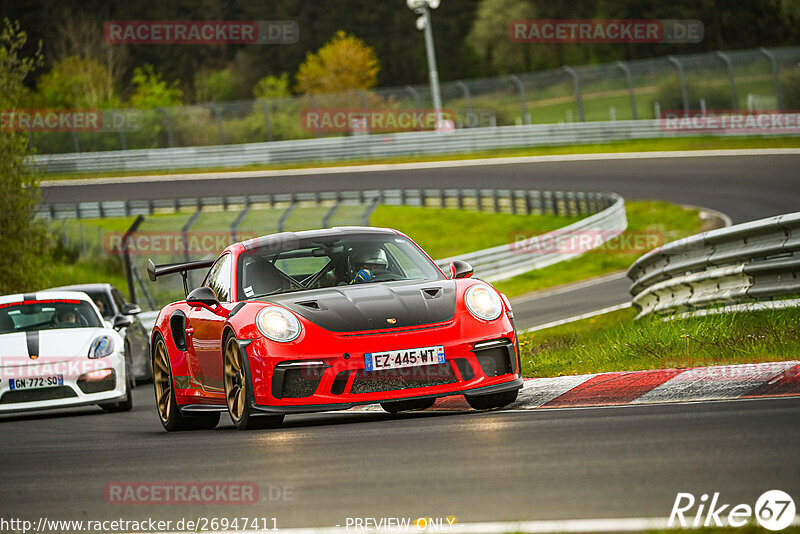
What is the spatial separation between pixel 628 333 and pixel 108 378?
5370 millimetres

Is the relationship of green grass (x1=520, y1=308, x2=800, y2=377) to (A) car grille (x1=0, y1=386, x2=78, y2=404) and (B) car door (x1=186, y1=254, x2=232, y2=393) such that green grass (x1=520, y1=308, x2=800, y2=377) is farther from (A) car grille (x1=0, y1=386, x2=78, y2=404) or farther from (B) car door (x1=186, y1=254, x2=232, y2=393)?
(A) car grille (x1=0, y1=386, x2=78, y2=404)

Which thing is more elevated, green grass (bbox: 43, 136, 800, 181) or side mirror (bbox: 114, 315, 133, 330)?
side mirror (bbox: 114, 315, 133, 330)

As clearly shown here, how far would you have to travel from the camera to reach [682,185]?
35.6 m

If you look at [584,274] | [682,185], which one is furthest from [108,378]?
[682,185]

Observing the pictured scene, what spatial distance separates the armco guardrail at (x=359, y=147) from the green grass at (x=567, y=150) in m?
0.34

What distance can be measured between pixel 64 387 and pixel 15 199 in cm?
1387

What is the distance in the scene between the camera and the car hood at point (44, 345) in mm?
12734

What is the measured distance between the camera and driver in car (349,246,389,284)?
9102 millimetres

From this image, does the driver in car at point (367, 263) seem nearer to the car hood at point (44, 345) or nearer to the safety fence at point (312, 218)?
the car hood at point (44, 345)

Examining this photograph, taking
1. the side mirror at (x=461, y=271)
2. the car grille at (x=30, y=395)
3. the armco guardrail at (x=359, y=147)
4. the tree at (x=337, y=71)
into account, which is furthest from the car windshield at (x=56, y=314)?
the tree at (x=337, y=71)

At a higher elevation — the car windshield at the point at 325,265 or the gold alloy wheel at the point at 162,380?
the car windshield at the point at 325,265

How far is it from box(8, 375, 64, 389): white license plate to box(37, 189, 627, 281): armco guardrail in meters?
11.4

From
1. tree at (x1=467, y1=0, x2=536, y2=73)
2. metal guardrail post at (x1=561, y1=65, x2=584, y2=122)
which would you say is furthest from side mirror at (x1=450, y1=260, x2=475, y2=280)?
tree at (x1=467, y1=0, x2=536, y2=73)

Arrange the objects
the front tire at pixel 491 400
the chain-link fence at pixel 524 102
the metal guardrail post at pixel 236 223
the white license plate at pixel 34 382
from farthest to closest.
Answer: the chain-link fence at pixel 524 102
the metal guardrail post at pixel 236 223
the white license plate at pixel 34 382
the front tire at pixel 491 400
